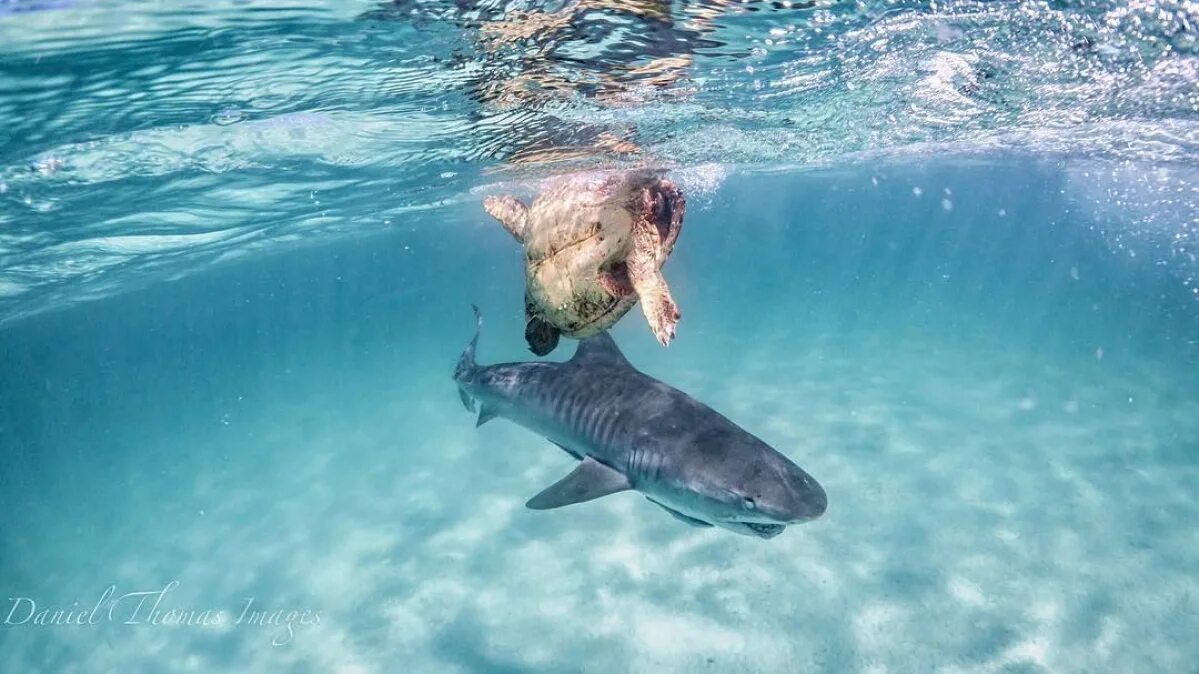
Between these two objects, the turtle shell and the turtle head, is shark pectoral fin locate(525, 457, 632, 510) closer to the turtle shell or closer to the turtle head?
the turtle shell

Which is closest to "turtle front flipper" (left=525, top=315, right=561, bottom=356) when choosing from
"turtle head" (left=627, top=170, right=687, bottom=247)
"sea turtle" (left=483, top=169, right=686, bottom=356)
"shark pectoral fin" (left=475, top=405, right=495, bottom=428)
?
"sea turtle" (left=483, top=169, right=686, bottom=356)

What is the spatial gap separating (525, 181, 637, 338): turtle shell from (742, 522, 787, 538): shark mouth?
7.72ft

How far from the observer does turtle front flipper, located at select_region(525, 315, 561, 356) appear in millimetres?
6055

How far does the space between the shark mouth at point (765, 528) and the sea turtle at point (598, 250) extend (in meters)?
2.35

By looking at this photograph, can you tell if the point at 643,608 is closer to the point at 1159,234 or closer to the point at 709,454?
the point at 709,454

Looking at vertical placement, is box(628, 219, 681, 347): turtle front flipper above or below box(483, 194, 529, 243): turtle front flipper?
above

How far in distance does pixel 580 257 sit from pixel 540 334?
118 cm

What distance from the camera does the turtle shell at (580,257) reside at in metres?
5.16

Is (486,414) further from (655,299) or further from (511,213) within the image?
(655,299)

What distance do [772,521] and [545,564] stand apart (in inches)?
296

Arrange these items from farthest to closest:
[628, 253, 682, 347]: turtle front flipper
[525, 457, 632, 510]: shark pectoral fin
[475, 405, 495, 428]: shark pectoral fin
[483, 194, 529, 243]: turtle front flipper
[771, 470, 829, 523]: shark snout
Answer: [475, 405, 495, 428]: shark pectoral fin
[525, 457, 632, 510]: shark pectoral fin
[483, 194, 529, 243]: turtle front flipper
[771, 470, 829, 523]: shark snout
[628, 253, 682, 347]: turtle front flipper

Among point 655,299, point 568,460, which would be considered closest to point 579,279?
point 655,299

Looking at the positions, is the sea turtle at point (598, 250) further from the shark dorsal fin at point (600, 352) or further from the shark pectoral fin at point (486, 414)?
the shark pectoral fin at point (486, 414)

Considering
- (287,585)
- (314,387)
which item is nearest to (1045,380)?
(287,585)
